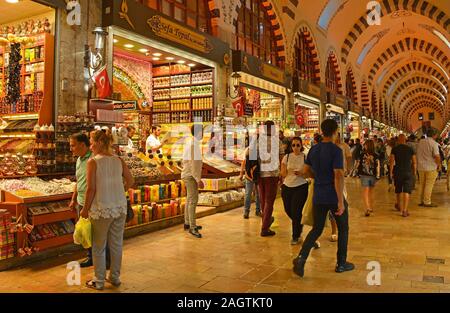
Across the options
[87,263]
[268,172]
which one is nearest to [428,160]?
[268,172]

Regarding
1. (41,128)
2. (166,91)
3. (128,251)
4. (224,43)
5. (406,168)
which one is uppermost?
(224,43)

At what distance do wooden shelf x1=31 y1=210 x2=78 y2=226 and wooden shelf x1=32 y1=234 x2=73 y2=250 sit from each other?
0.18 m

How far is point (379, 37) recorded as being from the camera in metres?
22.3

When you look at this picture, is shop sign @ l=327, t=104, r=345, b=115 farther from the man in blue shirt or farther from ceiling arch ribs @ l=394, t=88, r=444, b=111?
ceiling arch ribs @ l=394, t=88, r=444, b=111

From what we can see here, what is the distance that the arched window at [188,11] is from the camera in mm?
8099

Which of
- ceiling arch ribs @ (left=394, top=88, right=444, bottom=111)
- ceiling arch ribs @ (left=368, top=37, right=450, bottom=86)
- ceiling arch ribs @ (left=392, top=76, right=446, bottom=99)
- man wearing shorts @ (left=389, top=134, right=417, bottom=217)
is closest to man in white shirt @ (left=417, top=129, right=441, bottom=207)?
man wearing shorts @ (left=389, top=134, right=417, bottom=217)

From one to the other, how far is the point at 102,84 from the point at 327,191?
366cm

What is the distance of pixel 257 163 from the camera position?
517cm

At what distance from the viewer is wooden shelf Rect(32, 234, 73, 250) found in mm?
4004

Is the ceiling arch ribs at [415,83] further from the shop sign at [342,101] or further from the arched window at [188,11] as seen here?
the arched window at [188,11]

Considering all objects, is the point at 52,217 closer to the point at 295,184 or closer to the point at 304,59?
the point at 295,184
